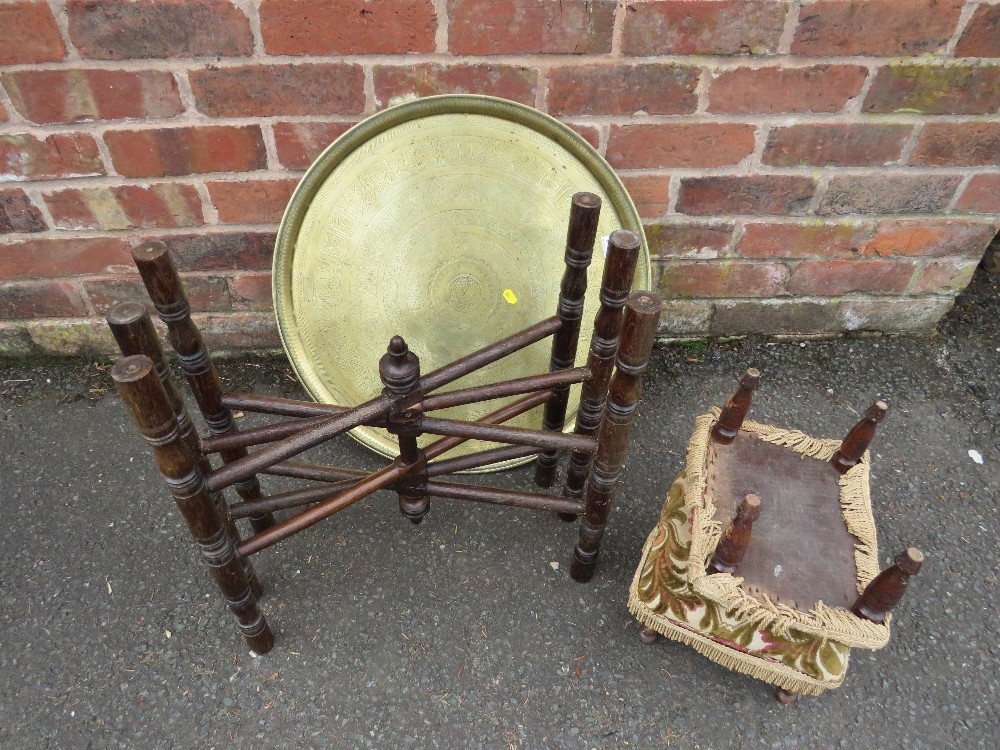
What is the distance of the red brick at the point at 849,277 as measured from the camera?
205cm

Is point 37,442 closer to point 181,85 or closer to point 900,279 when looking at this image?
point 181,85

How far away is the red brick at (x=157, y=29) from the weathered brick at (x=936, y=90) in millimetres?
1548

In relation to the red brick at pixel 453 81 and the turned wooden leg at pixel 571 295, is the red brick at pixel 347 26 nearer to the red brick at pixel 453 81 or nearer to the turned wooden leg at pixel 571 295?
the red brick at pixel 453 81

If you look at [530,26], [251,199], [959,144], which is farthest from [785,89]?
[251,199]

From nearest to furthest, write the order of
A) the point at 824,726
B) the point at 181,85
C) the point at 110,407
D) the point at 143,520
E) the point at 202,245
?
1. the point at 824,726
2. the point at 181,85
3. the point at 143,520
4. the point at 202,245
5. the point at 110,407

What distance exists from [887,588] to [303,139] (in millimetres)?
1597

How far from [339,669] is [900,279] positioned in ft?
6.47

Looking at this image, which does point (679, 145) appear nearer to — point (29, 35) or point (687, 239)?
point (687, 239)

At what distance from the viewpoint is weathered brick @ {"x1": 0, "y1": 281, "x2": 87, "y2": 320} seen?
6.37 feet

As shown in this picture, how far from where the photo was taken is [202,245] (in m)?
1.87

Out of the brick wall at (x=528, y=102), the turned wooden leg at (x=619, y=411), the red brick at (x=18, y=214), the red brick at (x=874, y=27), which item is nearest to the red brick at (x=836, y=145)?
the brick wall at (x=528, y=102)

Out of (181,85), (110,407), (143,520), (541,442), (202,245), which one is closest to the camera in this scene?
(541,442)

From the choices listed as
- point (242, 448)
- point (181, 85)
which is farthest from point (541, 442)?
Answer: point (181, 85)

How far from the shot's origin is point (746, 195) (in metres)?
1.88
